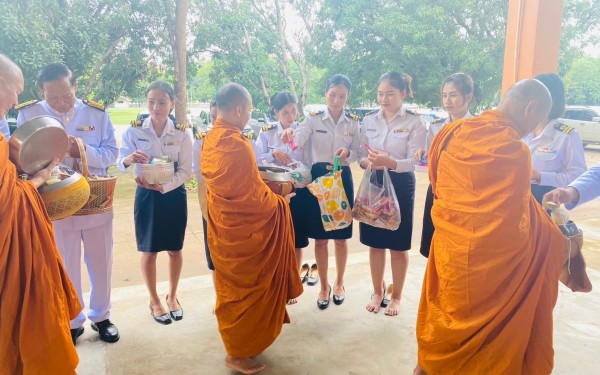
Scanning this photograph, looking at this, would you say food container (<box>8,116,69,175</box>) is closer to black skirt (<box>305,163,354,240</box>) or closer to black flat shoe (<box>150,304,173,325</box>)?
black flat shoe (<box>150,304,173,325</box>)

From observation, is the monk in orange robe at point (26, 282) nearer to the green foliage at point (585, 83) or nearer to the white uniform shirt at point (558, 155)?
the white uniform shirt at point (558, 155)

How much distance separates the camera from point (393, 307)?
3.27 meters

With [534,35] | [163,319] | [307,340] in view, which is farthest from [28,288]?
[534,35]

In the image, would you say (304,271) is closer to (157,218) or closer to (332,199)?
(332,199)

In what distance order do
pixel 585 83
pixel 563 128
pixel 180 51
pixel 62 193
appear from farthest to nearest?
pixel 585 83, pixel 180 51, pixel 563 128, pixel 62 193

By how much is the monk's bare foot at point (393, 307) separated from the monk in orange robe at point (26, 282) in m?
2.10

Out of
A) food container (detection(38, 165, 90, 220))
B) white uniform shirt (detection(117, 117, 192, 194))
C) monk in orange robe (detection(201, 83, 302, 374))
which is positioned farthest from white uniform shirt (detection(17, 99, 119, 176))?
monk in orange robe (detection(201, 83, 302, 374))

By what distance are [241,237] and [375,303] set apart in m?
1.41

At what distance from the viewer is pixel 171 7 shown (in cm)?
899

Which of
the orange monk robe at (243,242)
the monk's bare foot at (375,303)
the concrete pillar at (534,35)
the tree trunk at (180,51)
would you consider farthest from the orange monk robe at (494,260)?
the tree trunk at (180,51)

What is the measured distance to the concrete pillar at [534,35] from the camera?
438cm

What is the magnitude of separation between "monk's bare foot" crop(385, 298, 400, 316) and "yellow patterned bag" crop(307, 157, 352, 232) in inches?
27.3

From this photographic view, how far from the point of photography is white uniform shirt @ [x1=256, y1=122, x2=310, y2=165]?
3492 mm

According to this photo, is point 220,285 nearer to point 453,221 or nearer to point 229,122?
point 229,122
